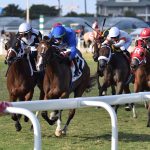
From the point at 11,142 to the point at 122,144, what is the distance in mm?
1591

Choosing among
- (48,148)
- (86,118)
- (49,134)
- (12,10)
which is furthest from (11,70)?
(12,10)

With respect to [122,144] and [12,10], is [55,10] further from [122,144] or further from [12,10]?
[122,144]

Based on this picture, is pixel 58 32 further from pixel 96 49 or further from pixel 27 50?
pixel 96 49

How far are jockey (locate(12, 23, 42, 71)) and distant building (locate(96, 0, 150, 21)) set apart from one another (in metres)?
107

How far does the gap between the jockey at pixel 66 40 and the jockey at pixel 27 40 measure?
301 millimetres

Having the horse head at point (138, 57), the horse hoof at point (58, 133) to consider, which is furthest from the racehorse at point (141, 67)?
the horse hoof at point (58, 133)

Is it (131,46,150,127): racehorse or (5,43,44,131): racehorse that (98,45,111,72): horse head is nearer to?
(131,46,150,127): racehorse

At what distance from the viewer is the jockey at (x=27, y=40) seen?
966 cm

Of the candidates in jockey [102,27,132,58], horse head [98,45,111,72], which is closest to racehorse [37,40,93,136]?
horse head [98,45,111,72]

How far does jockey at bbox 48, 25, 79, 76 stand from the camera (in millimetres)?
9656

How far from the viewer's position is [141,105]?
14.2 meters

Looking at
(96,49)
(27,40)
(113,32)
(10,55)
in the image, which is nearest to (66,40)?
(27,40)

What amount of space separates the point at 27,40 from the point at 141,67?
2088 mm

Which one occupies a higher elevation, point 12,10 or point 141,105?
point 12,10
